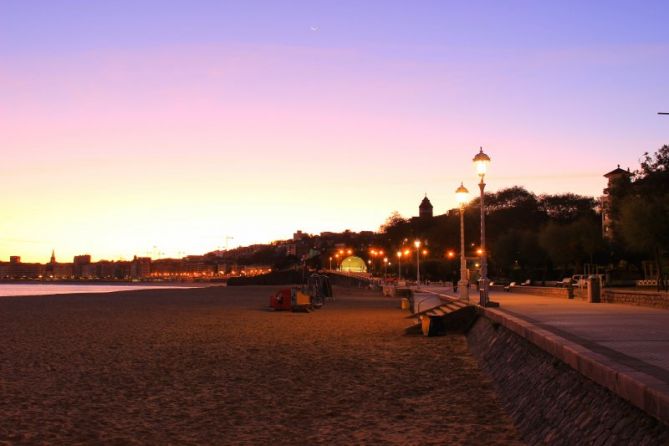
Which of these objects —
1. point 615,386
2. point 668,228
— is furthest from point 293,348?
point 668,228

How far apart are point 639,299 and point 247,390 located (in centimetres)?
1585

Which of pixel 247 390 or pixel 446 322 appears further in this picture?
pixel 446 322

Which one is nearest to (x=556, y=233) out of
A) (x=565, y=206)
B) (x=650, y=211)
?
(x=650, y=211)

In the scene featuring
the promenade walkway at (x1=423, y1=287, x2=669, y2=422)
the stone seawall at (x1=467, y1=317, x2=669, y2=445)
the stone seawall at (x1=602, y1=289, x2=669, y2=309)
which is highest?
the stone seawall at (x1=602, y1=289, x2=669, y2=309)

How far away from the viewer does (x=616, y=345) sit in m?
11.6

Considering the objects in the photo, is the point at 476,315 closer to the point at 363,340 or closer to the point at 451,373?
the point at 363,340

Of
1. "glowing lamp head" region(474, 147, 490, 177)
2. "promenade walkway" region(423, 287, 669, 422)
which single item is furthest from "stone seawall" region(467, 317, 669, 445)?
"glowing lamp head" region(474, 147, 490, 177)

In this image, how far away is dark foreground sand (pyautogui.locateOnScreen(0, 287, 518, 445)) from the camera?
33.7 ft

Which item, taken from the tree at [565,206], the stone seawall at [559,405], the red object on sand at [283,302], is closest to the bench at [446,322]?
the stone seawall at [559,405]

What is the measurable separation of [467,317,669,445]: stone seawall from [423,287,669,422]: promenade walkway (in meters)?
0.18

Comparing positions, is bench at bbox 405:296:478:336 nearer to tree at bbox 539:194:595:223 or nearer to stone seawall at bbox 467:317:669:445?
stone seawall at bbox 467:317:669:445

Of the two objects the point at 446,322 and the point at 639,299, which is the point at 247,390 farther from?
the point at 639,299

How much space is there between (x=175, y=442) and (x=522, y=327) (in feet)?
25.4

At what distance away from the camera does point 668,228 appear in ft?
155
